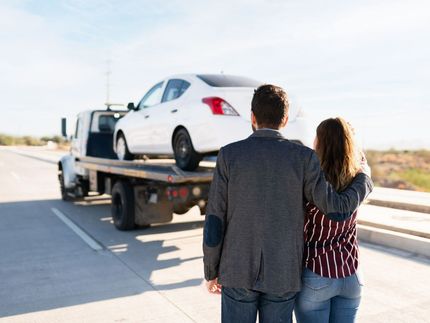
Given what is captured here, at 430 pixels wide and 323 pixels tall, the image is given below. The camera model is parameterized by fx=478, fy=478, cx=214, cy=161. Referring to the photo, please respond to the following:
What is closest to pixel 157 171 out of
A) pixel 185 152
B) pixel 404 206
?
pixel 185 152

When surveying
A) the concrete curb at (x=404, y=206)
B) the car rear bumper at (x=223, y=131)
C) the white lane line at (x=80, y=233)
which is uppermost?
the car rear bumper at (x=223, y=131)

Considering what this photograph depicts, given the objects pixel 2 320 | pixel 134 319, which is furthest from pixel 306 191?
pixel 2 320

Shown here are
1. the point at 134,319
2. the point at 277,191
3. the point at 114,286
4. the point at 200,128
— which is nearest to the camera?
the point at 277,191

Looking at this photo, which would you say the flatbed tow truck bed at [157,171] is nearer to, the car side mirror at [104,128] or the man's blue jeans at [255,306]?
the car side mirror at [104,128]

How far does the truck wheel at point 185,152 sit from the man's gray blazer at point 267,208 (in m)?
4.56

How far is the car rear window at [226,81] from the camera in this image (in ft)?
22.1

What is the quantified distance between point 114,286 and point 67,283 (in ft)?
1.86

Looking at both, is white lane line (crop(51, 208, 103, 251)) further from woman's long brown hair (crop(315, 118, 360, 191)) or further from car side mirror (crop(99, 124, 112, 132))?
woman's long brown hair (crop(315, 118, 360, 191))

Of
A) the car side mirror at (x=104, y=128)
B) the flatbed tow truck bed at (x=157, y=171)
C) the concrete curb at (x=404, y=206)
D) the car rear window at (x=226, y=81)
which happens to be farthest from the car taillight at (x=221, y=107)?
the car side mirror at (x=104, y=128)

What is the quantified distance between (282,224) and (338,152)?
19.2 inches

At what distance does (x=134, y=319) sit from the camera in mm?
4301

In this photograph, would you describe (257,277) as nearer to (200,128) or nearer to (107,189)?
(200,128)

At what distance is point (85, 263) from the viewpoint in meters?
6.26

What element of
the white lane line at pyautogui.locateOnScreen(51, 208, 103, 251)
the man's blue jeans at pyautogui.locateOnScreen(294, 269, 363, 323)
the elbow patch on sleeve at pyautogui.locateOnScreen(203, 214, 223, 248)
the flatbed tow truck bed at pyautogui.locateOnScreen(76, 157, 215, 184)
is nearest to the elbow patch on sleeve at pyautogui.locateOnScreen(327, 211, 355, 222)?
the man's blue jeans at pyautogui.locateOnScreen(294, 269, 363, 323)
